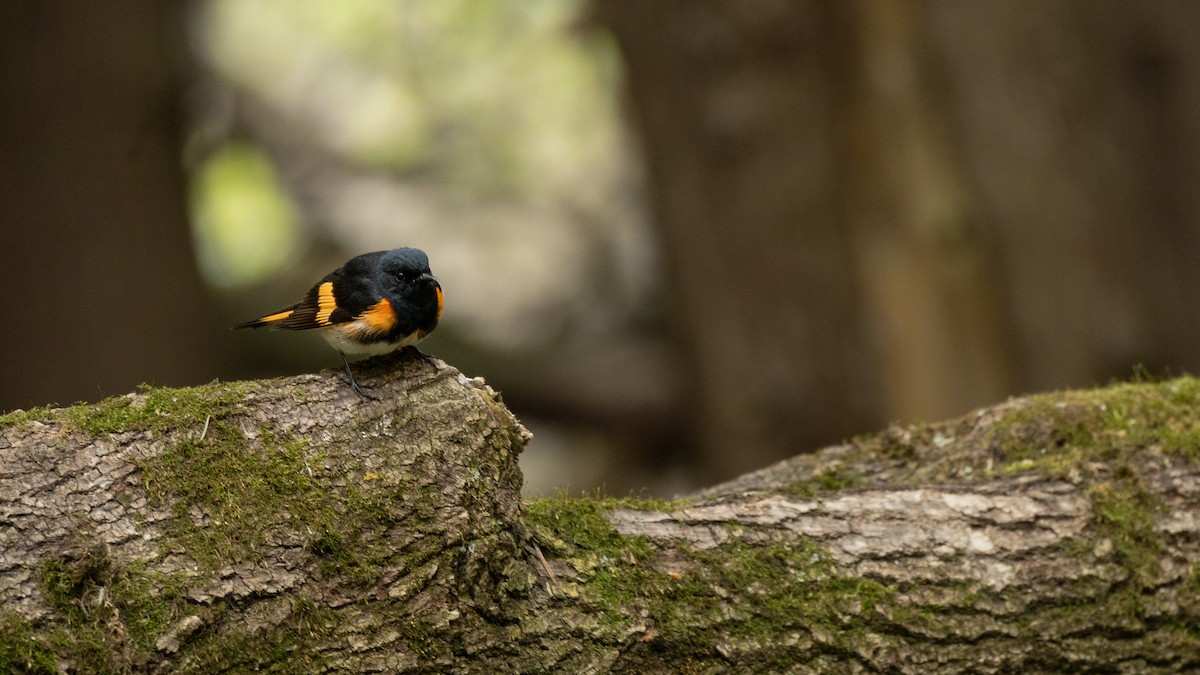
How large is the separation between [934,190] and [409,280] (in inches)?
199

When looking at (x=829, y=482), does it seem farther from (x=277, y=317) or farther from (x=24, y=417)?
(x=24, y=417)

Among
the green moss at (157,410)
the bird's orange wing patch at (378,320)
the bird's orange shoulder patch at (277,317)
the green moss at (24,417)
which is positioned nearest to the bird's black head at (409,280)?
the bird's orange wing patch at (378,320)

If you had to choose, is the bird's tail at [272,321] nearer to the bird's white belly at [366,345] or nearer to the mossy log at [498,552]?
the bird's white belly at [366,345]

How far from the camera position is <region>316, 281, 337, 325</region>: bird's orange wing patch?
10.7 ft

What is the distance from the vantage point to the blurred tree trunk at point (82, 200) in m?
7.09

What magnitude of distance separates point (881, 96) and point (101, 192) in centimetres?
523

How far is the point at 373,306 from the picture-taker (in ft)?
10.3

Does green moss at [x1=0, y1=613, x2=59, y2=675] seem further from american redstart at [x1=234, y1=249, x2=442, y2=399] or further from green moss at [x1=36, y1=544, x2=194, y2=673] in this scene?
american redstart at [x1=234, y1=249, x2=442, y2=399]

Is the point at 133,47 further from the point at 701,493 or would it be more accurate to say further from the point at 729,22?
the point at 701,493

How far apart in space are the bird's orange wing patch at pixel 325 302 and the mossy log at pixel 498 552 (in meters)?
0.26

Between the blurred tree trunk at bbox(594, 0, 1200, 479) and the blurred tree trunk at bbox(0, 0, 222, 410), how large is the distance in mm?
3652

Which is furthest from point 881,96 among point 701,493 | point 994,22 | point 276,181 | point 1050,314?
point 276,181

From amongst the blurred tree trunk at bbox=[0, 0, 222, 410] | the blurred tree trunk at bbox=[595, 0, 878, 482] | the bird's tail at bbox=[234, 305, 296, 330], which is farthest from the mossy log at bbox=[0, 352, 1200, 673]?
the blurred tree trunk at bbox=[0, 0, 222, 410]

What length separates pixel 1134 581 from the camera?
334 cm
